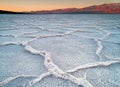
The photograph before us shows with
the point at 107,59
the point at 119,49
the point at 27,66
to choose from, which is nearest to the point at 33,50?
the point at 27,66

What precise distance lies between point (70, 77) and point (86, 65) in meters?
0.27

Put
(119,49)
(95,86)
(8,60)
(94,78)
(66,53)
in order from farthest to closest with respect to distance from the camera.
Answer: (119,49) → (66,53) → (8,60) → (94,78) → (95,86)

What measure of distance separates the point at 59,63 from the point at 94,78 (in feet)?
1.16

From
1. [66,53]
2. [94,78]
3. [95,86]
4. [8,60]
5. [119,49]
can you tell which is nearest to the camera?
[95,86]

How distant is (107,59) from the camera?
1.56m

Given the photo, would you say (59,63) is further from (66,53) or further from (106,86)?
(106,86)

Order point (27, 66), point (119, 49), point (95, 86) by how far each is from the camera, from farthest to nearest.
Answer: point (119, 49) → point (27, 66) → point (95, 86)

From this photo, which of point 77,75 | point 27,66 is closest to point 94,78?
point 77,75

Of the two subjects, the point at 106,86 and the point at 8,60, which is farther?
the point at 8,60

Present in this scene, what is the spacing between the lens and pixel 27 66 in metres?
1.40

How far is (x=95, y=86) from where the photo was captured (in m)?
1.09

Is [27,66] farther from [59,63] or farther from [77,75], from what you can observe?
[77,75]

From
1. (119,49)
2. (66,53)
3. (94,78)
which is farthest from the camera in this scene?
(119,49)

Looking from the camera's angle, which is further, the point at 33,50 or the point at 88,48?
the point at 88,48
